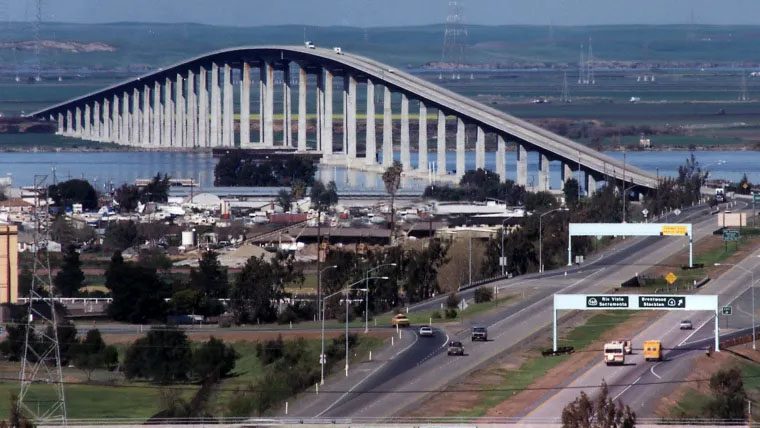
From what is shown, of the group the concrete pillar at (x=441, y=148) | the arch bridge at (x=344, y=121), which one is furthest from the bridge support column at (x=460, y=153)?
the concrete pillar at (x=441, y=148)

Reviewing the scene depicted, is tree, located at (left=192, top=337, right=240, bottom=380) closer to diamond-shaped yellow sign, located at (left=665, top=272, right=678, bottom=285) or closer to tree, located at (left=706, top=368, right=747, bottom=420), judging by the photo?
tree, located at (left=706, top=368, right=747, bottom=420)

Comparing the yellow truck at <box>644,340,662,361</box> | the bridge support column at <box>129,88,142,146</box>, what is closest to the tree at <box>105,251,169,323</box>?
the yellow truck at <box>644,340,662,361</box>

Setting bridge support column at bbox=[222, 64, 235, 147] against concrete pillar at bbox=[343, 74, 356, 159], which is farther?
bridge support column at bbox=[222, 64, 235, 147]

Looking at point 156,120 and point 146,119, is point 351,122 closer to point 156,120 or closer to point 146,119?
point 156,120

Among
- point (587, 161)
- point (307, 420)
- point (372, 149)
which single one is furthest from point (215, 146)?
point (307, 420)

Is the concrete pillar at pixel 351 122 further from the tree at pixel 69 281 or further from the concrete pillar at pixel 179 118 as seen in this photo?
the tree at pixel 69 281

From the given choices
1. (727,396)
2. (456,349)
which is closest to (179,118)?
(456,349)
